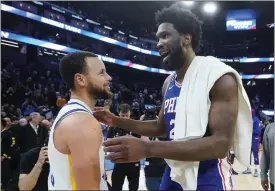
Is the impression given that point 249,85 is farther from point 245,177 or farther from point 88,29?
point 245,177

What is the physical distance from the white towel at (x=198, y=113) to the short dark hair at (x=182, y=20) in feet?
0.54

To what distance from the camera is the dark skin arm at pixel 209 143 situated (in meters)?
1.45

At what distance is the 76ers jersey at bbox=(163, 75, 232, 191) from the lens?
1.77 meters

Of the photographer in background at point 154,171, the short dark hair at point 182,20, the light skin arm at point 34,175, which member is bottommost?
the photographer in background at point 154,171

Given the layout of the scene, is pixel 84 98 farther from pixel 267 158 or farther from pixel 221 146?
pixel 267 158

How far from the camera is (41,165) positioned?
9.98ft

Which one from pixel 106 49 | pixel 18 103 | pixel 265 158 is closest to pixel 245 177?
pixel 265 158

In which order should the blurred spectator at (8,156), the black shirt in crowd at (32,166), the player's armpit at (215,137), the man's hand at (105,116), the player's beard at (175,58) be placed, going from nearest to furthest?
1. the player's armpit at (215,137)
2. the player's beard at (175,58)
3. the man's hand at (105,116)
4. the black shirt in crowd at (32,166)
5. the blurred spectator at (8,156)

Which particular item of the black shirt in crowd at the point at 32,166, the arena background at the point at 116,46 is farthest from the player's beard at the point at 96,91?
the arena background at the point at 116,46

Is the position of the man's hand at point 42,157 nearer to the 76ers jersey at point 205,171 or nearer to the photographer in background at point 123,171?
the 76ers jersey at point 205,171

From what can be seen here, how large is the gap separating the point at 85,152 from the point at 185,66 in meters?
0.74

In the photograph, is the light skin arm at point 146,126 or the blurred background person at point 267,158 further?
the blurred background person at point 267,158

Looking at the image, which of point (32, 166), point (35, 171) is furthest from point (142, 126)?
point (32, 166)

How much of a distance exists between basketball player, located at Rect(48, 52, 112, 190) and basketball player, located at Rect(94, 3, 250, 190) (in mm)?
118
